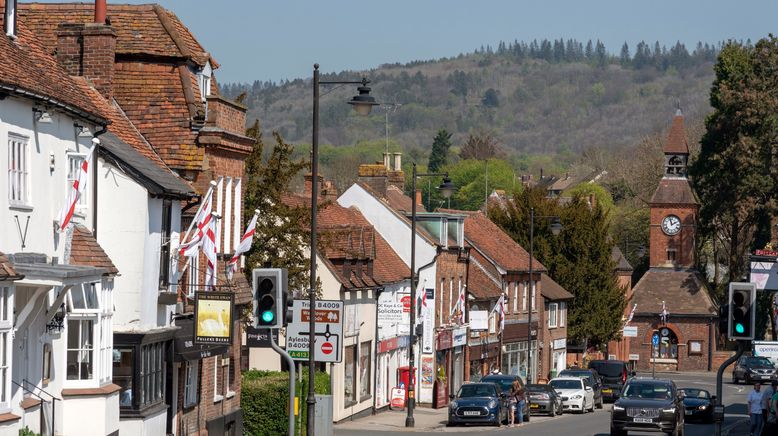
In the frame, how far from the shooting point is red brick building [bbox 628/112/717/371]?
357 ft

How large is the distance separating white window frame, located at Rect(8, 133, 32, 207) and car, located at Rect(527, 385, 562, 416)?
3470 cm

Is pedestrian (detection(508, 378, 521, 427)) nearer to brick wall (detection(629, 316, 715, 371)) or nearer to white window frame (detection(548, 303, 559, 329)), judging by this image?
white window frame (detection(548, 303, 559, 329))

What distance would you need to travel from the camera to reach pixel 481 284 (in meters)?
68.8

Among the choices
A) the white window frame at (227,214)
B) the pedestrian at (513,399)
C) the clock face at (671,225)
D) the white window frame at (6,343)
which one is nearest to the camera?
the white window frame at (6,343)

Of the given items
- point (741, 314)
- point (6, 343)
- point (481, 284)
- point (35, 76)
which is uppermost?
point (35, 76)

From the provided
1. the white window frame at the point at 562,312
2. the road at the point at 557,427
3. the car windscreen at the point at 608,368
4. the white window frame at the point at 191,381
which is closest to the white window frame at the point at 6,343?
the white window frame at the point at 191,381

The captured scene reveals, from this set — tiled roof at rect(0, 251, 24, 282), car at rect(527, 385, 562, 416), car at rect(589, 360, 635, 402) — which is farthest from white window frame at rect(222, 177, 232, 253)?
car at rect(589, 360, 635, 402)

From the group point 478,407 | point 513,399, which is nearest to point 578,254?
point 513,399

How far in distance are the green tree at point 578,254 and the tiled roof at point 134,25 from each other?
53.4 metres

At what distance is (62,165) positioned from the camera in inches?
904

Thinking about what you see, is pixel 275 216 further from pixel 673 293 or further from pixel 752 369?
pixel 673 293

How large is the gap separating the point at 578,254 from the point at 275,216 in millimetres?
48624

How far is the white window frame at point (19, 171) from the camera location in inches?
803

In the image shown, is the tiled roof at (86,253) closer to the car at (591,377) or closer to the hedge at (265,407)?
the hedge at (265,407)
